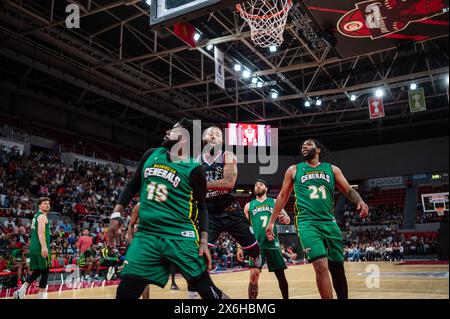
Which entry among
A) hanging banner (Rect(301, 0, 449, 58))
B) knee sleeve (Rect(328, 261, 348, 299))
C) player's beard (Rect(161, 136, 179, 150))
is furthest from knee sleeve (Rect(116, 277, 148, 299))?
hanging banner (Rect(301, 0, 449, 58))

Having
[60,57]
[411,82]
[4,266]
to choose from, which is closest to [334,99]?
[411,82]

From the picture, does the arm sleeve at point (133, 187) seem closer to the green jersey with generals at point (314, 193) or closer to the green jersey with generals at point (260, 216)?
the green jersey with generals at point (314, 193)

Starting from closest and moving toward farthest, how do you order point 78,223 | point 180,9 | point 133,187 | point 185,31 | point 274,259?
point 133,187 < point 180,9 < point 274,259 < point 185,31 < point 78,223

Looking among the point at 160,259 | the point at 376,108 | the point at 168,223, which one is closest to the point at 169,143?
the point at 168,223

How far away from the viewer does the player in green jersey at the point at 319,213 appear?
175 inches

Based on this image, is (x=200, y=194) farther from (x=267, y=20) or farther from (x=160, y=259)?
(x=267, y=20)

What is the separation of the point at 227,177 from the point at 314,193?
1.09m

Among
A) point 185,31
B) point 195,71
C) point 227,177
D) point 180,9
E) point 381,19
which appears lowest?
point 227,177

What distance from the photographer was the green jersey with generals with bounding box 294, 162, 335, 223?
4789 mm

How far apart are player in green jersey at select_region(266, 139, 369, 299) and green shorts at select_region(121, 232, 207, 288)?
5.63 ft

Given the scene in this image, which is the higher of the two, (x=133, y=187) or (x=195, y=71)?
(x=195, y=71)

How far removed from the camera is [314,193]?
4.85m
